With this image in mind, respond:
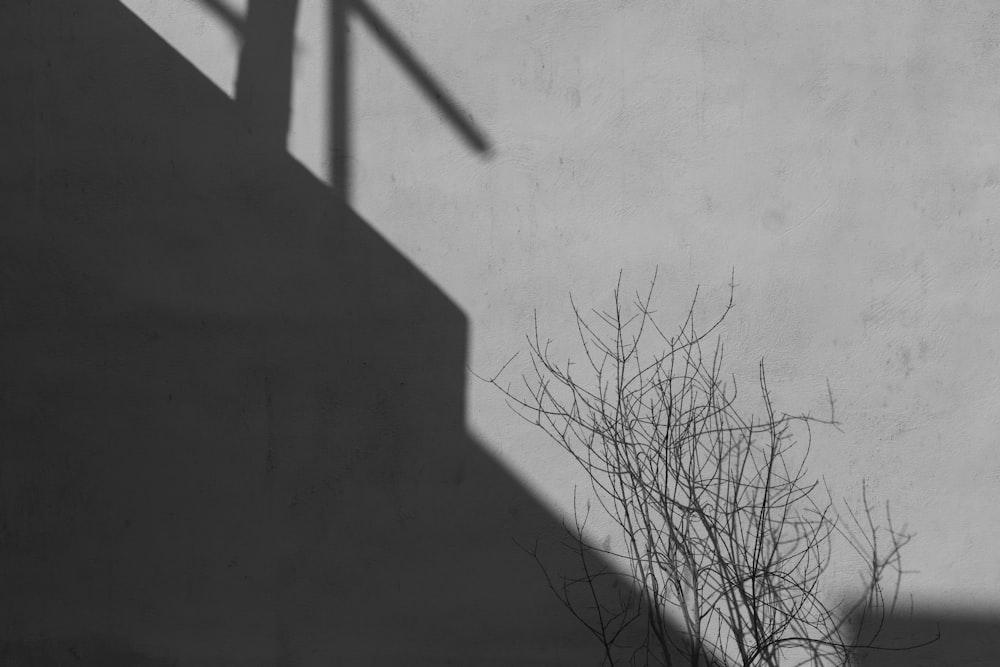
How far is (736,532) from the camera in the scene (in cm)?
363

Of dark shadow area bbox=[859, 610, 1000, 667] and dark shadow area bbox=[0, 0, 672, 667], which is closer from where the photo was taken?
dark shadow area bbox=[859, 610, 1000, 667]

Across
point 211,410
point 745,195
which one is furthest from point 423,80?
point 211,410

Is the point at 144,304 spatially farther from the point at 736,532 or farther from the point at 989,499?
the point at 989,499

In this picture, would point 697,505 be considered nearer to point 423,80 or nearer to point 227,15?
point 423,80

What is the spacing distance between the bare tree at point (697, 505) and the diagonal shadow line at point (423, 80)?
78cm

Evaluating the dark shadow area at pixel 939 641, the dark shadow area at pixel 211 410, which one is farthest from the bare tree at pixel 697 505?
the dark shadow area at pixel 211 410

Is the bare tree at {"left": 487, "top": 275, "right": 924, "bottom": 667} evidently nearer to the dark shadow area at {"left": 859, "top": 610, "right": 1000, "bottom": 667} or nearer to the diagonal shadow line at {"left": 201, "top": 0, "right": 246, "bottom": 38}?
the dark shadow area at {"left": 859, "top": 610, "right": 1000, "bottom": 667}

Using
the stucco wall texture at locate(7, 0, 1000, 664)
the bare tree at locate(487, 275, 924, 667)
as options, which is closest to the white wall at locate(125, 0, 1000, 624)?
the stucco wall texture at locate(7, 0, 1000, 664)

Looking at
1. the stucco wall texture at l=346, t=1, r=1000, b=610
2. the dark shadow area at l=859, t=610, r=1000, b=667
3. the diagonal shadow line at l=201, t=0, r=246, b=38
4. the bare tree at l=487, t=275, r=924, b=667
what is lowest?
the dark shadow area at l=859, t=610, r=1000, b=667

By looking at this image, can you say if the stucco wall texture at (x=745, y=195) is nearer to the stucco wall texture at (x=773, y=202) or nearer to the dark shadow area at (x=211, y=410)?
the stucco wall texture at (x=773, y=202)

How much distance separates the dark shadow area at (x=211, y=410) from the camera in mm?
3701

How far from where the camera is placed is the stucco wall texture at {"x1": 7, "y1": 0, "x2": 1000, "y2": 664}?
11.7 feet

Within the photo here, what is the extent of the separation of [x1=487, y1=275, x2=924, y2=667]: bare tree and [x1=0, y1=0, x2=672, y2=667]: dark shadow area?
0.99ft

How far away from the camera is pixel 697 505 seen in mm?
3641
